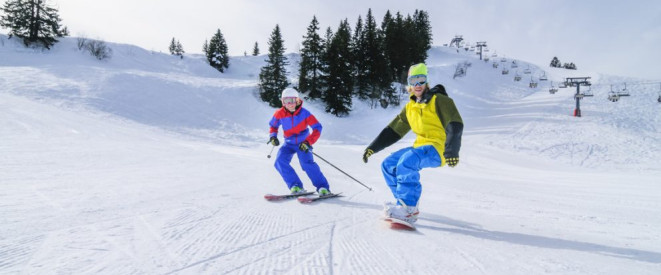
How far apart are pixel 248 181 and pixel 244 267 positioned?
3975 millimetres

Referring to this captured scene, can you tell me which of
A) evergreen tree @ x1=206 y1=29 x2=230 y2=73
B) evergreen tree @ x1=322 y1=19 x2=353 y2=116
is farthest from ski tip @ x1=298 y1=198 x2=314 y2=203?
evergreen tree @ x1=206 y1=29 x2=230 y2=73

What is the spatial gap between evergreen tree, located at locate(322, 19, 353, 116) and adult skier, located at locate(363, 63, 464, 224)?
25.3 meters

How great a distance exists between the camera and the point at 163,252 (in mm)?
2078

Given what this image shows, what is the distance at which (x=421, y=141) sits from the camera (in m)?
3.36

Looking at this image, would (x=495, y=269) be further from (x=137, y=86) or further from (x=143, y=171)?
(x=137, y=86)

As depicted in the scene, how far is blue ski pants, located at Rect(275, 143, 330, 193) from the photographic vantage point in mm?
4906

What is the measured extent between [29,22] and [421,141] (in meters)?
44.7

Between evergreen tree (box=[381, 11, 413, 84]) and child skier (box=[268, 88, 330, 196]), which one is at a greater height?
evergreen tree (box=[381, 11, 413, 84])

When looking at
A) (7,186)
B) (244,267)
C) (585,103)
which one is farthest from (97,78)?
(585,103)

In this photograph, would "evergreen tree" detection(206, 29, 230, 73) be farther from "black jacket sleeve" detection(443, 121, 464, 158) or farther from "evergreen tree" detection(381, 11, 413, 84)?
"black jacket sleeve" detection(443, 121, 464, 158)

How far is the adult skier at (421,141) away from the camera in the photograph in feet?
10.1

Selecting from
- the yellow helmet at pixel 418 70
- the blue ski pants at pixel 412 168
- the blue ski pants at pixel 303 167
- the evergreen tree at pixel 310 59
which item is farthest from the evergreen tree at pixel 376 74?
the blue ski pants at pixel 412 168

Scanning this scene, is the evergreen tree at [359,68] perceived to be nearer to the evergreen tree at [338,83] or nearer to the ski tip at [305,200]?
the evergreen tree at [338,83]

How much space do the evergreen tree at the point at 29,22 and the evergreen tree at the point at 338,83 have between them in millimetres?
30007
